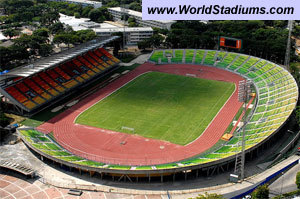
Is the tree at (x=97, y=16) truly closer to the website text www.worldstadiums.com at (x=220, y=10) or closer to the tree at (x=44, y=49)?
the tree at (x=44, y=49)

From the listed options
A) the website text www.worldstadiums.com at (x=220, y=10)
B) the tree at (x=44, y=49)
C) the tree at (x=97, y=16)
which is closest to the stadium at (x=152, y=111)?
the tree at (x=44, y=49)

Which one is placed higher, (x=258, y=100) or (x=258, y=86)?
(x=258, y=86)

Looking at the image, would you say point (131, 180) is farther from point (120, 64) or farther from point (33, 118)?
point (120, 64)

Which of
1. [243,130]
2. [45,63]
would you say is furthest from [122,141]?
[45,63]

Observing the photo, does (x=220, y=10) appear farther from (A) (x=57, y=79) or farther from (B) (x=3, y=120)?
(A) (x=57, y=79)

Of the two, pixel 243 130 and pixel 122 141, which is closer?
pixel 243 130

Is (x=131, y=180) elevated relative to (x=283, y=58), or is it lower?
A: lower

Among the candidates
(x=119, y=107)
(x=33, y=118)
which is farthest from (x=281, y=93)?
(x=33, y=118)
